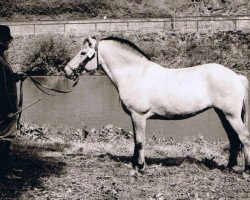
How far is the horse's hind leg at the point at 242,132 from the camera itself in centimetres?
711

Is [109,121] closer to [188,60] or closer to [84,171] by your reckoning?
[84,171]

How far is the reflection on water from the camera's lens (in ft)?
39.3

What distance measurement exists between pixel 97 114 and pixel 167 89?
6.16 metres

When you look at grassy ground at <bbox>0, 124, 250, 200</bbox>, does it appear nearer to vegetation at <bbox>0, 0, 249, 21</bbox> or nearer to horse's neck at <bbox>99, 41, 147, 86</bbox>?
horse's neck at <bbox>99, 41, 147, 86</bbox>

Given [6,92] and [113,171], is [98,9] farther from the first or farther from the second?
[6,92]

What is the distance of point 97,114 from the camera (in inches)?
520

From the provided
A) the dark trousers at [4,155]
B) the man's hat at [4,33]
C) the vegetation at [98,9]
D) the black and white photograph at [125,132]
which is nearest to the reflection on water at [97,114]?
the black and white photograph at [125,132]

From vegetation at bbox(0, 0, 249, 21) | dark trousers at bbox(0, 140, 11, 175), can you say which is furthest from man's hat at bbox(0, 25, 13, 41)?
vegetation at bbox(0, 0, 249, 21)

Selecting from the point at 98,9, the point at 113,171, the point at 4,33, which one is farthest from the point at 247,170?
the point at 98,9

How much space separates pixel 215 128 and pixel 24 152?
5.23 metres

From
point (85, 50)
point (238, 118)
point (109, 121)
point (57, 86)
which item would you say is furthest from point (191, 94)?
point (57, 86)

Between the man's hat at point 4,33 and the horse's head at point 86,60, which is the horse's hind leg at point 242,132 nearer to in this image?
the horse's head at point 86,60

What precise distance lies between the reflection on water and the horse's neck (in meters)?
4.53

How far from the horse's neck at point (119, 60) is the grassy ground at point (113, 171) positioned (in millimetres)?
1566
